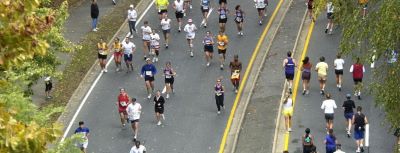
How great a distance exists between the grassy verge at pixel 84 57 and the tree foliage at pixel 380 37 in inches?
490

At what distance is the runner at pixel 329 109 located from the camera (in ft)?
78.3

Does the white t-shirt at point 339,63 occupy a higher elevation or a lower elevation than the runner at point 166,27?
lower

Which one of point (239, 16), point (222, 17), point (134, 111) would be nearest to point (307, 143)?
point (134, 111)

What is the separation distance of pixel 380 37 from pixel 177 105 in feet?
39.8

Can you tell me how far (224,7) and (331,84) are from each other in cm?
741

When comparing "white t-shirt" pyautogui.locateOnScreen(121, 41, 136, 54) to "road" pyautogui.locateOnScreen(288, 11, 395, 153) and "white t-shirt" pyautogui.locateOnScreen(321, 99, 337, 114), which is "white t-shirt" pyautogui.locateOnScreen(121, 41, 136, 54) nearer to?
"road" pyautogui.locateOnScreen(288, 11, 395, 153)

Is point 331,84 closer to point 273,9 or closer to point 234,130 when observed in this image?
point 234,130

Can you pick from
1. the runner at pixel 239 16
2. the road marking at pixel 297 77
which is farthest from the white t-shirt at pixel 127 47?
the road marking at pixel 297 77

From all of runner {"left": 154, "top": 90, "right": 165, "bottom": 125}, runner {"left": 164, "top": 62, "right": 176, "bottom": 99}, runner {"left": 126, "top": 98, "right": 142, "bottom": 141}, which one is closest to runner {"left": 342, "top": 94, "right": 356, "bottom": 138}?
runner {"left": 154, "top": 90, "right": 165, "bottom": 125}

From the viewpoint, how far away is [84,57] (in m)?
31.2

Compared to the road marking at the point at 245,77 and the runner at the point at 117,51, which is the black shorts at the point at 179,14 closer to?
the road marking at the point at 245,77

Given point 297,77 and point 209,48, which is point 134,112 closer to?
point 209,48

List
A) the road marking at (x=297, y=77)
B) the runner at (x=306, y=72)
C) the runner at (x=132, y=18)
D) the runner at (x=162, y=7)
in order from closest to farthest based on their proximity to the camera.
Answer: the road marking at (x=297, y=77) → the runner at (x=306, y=72) → the runner at (x=132, y=18) → the runner at (x=162, y=7)

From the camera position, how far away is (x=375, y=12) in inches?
632
